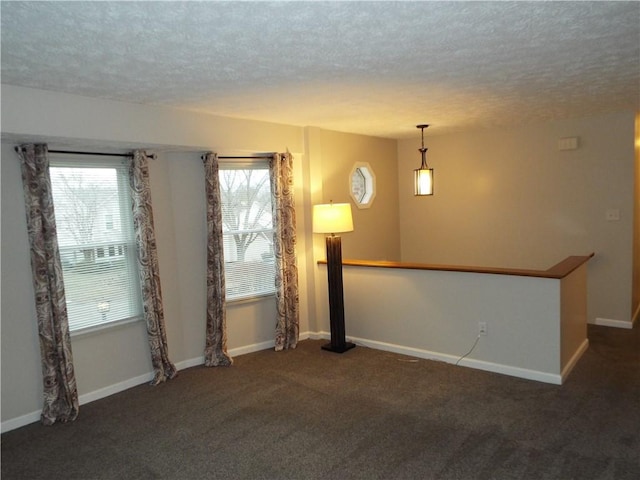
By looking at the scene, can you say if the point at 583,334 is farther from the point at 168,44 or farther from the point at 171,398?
the point at 168,44

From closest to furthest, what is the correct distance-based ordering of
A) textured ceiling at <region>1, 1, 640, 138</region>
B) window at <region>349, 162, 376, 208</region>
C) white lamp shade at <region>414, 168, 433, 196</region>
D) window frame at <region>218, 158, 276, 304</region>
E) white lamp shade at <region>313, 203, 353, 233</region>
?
textured ceiling at <region>1, 1, 640, 138</region>, white lamp shade at <region>313, 203, 353, 233</region>, window frame at <region>218, 158, 276, 304</region>, white lamp shade at <region>414, 168, 433, 196</region>, window at <region>349, 162, 376, 208</region>

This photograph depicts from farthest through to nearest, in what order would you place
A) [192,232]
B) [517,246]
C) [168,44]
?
[517,246] < [192,232] < [168,44]

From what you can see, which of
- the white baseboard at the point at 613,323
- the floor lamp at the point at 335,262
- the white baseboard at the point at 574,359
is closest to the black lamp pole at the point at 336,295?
the floor lamp at the point at 335,262

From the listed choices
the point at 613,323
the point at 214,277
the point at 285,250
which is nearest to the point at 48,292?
the point at 214,277

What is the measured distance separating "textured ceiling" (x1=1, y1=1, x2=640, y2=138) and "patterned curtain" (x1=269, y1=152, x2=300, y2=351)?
830mm

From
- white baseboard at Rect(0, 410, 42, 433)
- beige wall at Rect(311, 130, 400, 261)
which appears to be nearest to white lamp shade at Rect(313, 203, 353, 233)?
beige wall at Rect(311, 130, 400, 261)

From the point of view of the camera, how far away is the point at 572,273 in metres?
3.85

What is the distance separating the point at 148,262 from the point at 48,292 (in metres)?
0.75

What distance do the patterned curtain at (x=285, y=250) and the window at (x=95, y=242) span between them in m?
1.32

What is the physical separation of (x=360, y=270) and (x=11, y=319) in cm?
289

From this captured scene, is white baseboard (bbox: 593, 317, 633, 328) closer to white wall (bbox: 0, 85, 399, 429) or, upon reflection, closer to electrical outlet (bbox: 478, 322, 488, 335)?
electrical outlet (bbox: 478, 322, 488, 335)

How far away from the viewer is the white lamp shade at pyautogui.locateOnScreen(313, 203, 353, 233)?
4.32m

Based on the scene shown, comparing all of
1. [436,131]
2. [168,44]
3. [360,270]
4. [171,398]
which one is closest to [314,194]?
[360,270]

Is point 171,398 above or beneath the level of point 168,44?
beneath
